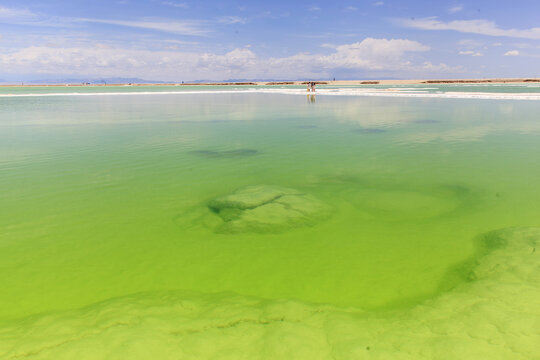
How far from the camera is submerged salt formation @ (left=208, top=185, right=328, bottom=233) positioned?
22.7 ft

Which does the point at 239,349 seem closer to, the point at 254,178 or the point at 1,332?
the point at 1,332

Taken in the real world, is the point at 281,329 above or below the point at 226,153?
below

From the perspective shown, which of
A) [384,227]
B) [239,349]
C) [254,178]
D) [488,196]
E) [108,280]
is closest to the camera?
[239,349]

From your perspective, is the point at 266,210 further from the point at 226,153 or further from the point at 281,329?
the point at 226,153

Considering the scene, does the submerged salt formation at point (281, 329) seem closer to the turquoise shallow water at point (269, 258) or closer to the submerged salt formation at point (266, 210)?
the turquoise shallow water at point (269, 258)

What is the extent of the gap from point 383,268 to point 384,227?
62.3 inches

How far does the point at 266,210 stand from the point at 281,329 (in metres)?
3.62

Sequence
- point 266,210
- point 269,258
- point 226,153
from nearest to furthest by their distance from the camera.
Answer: point 269,258, point 266,210, point 226,153

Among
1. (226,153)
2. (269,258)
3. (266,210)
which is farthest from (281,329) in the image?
(226,153)

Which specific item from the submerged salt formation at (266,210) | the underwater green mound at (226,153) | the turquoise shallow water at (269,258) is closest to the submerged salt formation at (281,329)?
the turquoise shallow water at (269,258)

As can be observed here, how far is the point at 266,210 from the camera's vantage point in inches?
295

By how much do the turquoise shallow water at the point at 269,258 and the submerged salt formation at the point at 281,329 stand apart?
0.07ft

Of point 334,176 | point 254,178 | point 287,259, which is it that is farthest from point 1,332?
point 334,176

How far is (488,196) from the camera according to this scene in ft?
28.0
